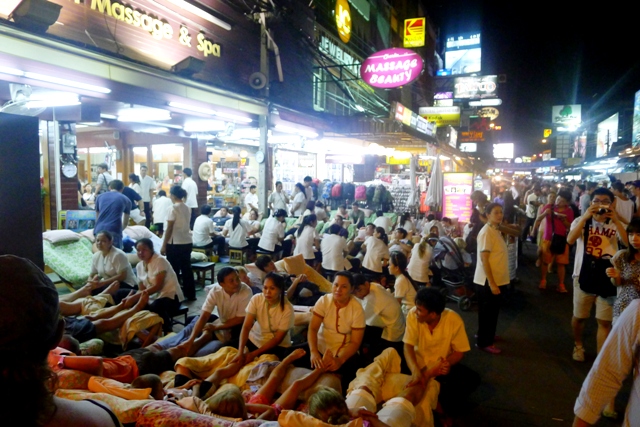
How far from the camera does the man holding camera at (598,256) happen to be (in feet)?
15.7

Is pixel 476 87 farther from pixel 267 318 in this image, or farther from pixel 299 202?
pixel 267 318

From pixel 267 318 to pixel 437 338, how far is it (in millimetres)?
1903

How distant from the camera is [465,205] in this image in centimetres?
1313

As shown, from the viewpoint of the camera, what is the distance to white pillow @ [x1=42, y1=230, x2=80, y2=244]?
7.95 m

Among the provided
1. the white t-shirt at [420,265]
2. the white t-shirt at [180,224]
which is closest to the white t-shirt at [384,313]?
the white t-shirt at [420,265]

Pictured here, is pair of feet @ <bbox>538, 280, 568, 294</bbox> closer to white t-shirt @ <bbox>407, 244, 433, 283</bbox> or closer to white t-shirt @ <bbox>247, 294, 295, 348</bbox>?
white t-shirt @ <bbox>407, 244, 433, 283</bbox>

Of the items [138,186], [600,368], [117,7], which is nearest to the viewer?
[600,368]

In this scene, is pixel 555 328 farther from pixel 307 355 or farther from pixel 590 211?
pixel 307 355

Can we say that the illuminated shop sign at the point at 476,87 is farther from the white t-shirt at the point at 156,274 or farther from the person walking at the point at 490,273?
the white t-shirt at the point at 156,274

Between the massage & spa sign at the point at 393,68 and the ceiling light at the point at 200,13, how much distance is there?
4690 millimetres

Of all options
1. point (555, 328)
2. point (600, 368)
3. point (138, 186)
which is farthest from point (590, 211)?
point (138, 186)

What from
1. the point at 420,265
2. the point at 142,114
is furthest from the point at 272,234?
the point at 142,114

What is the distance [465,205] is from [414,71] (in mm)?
4299

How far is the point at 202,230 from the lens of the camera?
401 inches
